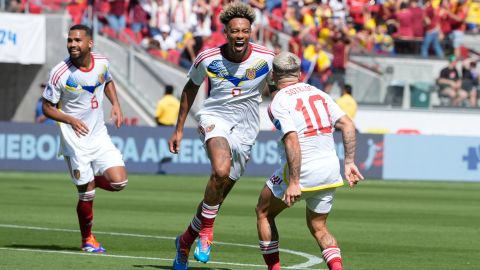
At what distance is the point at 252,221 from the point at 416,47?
21.1 metres

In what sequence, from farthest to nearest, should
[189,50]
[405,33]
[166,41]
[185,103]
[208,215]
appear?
[405,33], [166,41], [189,50], [185,103], [208,215]

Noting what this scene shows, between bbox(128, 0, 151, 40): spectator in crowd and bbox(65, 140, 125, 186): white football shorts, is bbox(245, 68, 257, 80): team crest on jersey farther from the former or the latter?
bbox(128, 0, 151, 40): spectator in crowd

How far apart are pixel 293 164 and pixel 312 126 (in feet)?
1.46

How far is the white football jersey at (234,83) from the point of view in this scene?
1120 cm

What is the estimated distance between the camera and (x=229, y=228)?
52.2ft

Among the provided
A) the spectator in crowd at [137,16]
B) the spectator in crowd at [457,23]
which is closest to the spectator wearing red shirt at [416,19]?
the spectator in crowd at [457,23]

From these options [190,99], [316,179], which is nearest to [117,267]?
[190,99]

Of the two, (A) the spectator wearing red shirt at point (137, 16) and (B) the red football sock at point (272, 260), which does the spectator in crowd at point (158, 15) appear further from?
(B) the red football sock at point (272, 260)

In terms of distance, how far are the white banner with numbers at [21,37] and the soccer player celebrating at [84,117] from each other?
19579 millimetres

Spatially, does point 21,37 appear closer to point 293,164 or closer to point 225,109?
point 225,109

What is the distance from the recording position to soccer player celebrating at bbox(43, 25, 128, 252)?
12.8 m

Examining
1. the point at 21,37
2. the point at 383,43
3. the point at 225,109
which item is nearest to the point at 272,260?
the point at 225,109

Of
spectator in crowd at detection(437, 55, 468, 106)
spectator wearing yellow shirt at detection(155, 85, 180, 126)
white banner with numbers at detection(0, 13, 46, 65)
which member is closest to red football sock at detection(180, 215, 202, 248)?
spectator wearing yellow shirt at detection(155, 85, 180, 126)

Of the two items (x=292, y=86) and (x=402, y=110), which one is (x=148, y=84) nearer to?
(x=402, y=110)
